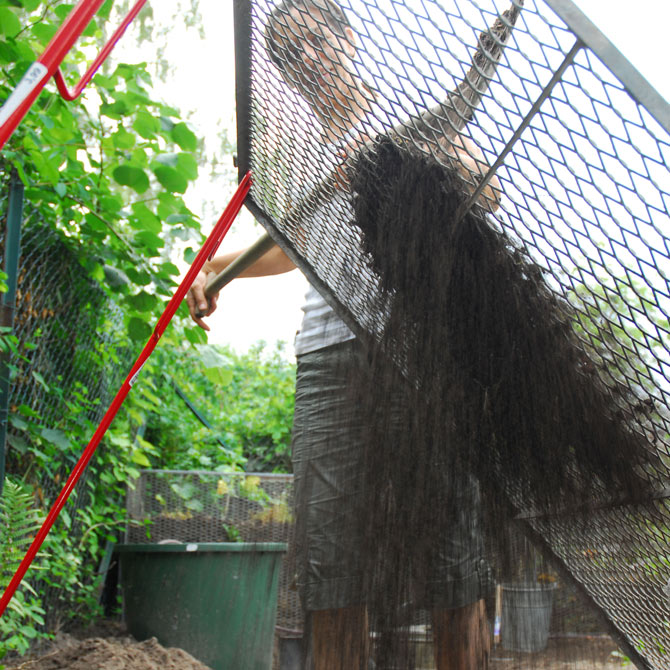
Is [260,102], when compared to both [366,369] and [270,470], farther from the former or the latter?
[270,470]

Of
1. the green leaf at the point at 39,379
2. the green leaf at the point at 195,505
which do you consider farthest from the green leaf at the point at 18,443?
the green leaf at the point at 195,505

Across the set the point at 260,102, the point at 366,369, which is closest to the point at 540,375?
the point at 366,369

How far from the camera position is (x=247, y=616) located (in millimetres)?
3129

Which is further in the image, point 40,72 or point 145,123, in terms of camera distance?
point 145,123

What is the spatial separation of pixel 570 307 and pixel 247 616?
258 centimetres

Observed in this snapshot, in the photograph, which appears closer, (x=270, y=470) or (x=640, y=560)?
(x=640, y=560)

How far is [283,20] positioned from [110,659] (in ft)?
7.39

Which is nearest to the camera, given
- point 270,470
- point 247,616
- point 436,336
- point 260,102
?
point 436,336

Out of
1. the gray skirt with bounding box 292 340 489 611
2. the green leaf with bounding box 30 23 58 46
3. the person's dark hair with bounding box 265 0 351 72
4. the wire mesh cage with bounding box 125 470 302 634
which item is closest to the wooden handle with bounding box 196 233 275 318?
the gray skirt with bounding box 292 340 489 611

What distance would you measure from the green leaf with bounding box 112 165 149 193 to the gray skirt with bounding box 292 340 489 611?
1.03 meters

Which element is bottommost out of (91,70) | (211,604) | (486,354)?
(211,604)

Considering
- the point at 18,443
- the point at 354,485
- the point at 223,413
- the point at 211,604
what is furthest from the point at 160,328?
the point at 223,413

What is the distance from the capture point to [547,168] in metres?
0.96

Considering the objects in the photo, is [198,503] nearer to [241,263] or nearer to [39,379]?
[39,379]
